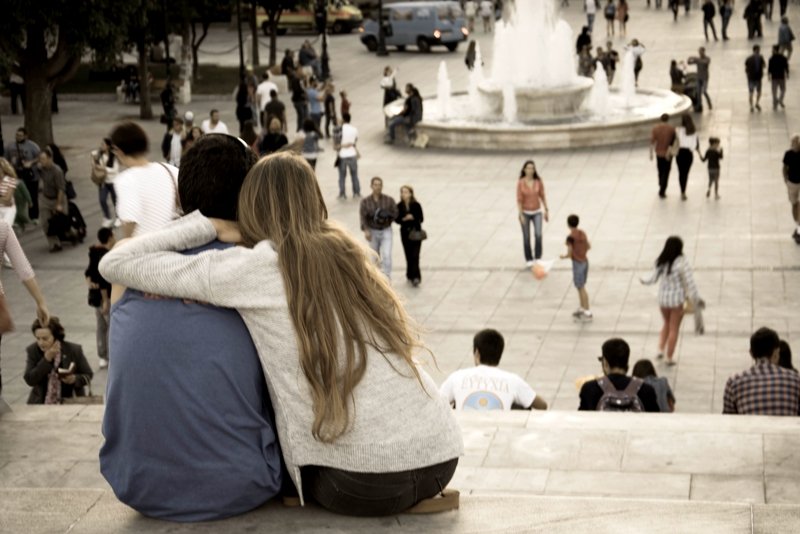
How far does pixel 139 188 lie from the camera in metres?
7.00

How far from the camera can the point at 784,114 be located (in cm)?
3177

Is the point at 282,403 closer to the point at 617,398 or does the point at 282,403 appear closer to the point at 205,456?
the point at 205,456

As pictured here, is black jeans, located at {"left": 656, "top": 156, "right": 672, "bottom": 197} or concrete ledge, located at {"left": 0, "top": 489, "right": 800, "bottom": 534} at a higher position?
concrete ledge, located at {"left": 0, "top": 489, "right": 800, "bottom": 534}

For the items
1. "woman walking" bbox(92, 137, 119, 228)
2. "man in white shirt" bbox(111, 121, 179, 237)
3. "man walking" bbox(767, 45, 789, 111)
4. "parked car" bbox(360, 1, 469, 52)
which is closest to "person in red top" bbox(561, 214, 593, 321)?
"woman walking" bbox(92, 137, 119, 228)

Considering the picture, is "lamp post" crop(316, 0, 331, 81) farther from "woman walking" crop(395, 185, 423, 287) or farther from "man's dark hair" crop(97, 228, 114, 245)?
"man's dark hair" crop(97, 228, 114, 245)

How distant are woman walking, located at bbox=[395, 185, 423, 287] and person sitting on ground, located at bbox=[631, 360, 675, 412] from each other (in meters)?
7.71

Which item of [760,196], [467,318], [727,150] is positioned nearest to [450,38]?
[727,150]

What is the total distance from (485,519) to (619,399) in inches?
194

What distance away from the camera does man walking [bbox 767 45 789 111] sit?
3178 cm

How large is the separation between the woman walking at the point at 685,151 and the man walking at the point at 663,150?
7.1 inches

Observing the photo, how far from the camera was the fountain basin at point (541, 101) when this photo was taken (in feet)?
99.8

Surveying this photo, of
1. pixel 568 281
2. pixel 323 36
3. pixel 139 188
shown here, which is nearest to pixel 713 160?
pixel 568 281

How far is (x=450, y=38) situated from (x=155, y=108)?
42.5 feet

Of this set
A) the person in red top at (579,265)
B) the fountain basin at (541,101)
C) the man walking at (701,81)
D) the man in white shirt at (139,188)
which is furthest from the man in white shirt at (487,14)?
the man in white shirt at (139,188)
